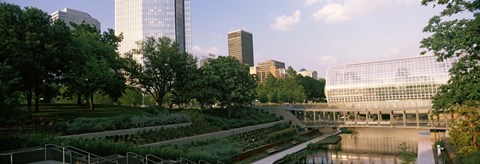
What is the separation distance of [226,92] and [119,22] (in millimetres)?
86195

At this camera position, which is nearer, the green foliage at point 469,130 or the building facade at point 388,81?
the green foliage at point 469,130

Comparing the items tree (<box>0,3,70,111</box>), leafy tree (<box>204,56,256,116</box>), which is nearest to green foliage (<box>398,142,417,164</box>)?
leafy tree (<box>204,56,256,116</box>)

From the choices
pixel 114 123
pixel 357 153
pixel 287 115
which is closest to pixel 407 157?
pixel 357 153

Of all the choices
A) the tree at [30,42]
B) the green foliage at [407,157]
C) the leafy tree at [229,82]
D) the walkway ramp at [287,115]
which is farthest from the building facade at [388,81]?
the tree at [30,42]

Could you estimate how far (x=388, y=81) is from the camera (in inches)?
3278

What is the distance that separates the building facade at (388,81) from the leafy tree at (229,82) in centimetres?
3419

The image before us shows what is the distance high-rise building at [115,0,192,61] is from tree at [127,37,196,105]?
222 feet

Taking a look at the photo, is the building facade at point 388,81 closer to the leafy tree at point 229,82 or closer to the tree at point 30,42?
the leafy tree at point 229,82

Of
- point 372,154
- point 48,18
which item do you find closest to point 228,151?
point 372,154

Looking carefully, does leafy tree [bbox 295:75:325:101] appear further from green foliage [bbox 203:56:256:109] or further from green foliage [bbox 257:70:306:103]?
green foliage [bbox 203:56:256:109]

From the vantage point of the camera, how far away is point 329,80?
92.8 m

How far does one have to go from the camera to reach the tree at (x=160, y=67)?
48.2 metres

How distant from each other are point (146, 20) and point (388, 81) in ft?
248

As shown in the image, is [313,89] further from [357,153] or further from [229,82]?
[357,153]
